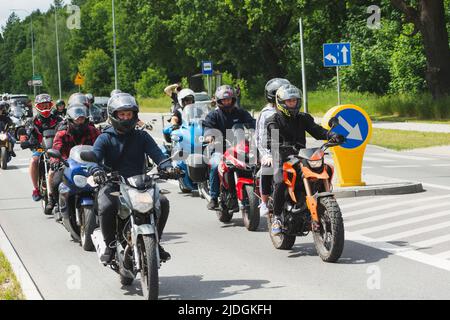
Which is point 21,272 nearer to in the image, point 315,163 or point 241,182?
point 315,163

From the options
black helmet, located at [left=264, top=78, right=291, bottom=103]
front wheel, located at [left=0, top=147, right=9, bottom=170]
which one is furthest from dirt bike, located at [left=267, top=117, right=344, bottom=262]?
front wheel, located at [left=0, top=147, right=9, bottom=170]

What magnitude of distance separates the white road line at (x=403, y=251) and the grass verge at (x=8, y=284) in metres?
3.66

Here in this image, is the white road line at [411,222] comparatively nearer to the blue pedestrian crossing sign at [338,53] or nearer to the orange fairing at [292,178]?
the orange fairing at [292,178]

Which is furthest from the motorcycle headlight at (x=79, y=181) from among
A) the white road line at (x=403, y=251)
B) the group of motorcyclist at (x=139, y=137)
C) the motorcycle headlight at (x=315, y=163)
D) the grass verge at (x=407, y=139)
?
the grass verge at (x=407, y=139)

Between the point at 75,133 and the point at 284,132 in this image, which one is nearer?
the point at 284,132

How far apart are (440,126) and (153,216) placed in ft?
79.8

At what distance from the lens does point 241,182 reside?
1113 cm

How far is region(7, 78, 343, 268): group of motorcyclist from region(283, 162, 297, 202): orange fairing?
96 millimetres

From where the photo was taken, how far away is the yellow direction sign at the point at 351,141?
13.7 meters

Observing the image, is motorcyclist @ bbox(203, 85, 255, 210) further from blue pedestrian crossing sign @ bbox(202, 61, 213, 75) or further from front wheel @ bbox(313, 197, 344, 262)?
blue pedestrian crossing sign @ bbox(202, 61, 213, 75)

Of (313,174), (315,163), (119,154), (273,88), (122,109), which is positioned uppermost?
(273,88)

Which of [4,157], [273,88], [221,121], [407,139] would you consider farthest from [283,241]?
[407,139]

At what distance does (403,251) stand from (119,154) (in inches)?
123
